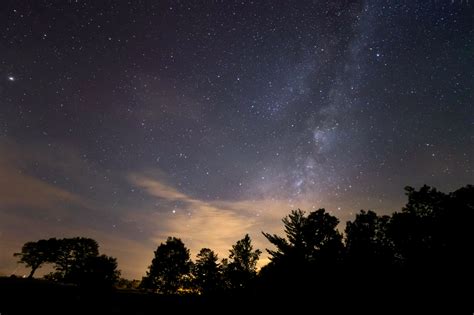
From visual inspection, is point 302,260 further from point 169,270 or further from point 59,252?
point 59,252

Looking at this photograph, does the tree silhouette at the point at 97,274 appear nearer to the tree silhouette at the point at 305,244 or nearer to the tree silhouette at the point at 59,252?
the tree silhouette at the point at 305,244

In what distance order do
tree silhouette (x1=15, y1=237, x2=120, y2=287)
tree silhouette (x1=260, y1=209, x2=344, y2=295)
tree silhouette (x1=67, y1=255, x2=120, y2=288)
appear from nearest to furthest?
1. tree silhouette (x1=260, y1=209, x2=344, y2=295)
2. tree silhouette (x1=67, y1=255, x2=120, y2=288)
3. tree silhouette (x1=15, y1=237, x2=120, y2=287)

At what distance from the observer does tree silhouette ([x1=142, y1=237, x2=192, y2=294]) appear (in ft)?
153

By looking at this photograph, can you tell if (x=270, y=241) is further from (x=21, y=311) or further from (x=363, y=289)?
(x=21, y=311)

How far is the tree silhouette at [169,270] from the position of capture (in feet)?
153

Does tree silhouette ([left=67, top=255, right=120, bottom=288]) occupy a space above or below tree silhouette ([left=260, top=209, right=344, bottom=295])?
above

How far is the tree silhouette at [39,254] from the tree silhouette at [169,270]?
98.4 ft

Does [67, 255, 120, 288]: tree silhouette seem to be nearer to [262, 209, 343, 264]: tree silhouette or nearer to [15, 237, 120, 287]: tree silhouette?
[262, 209, 343, 264]: tree silhouette

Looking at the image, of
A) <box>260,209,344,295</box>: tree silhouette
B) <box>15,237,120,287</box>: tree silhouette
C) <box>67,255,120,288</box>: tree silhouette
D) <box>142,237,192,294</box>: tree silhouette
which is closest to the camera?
<box>260,209,344,295</box>: tree silhouette

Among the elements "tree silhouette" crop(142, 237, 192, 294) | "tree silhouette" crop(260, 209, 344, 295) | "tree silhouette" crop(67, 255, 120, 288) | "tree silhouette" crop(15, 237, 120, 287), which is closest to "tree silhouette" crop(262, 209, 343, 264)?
"tree silhouette" crop(260, 209, 344, 295)

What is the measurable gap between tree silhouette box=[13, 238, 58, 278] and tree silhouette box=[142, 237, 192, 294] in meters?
30.0

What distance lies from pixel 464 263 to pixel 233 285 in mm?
6502

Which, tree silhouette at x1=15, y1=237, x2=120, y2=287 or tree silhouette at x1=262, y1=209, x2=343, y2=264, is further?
tree silhouette at x1=15, y1=237, x2=120, y2=287

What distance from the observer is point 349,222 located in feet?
102
